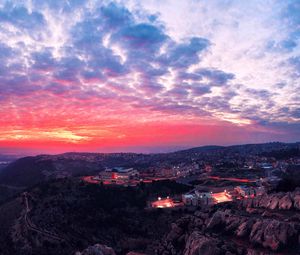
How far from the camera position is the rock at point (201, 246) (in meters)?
25.9

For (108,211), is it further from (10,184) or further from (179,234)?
(10,184)

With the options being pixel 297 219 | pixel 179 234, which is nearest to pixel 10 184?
pixel 179 234

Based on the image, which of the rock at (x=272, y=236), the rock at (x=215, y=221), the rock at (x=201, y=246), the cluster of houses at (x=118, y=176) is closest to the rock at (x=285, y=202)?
the rock at (x=215, y=221)

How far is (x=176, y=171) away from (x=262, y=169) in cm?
2979

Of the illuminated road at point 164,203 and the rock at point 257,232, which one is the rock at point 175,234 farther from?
the illuminated road at point 164,203

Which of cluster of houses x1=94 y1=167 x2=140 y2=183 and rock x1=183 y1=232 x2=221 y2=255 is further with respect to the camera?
cluster of houses x1=94 y1=167 x2=140 y2=183

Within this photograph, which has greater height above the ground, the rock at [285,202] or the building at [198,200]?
the rock at [285,202]

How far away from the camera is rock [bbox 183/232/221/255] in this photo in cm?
2591

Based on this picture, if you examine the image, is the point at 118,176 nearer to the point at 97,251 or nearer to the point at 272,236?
the point at 97,251

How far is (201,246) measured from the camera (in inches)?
1051

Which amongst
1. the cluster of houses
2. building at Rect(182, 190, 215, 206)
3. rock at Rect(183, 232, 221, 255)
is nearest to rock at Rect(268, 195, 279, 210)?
rock at Rect(183, 232, 221, 255)

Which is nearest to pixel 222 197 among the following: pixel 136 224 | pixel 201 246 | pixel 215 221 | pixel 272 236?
pixel 136 224

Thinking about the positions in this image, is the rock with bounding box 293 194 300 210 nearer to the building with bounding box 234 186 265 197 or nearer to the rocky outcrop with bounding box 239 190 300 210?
the rocky outcrop with bounding box 239 190 300 210

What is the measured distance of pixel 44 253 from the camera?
43.5 m
